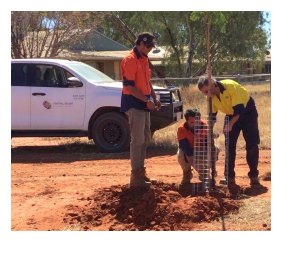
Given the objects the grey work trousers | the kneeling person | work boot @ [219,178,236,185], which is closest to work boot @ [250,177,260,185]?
work boot @ [219,178,236,185]

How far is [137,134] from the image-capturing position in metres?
6.29

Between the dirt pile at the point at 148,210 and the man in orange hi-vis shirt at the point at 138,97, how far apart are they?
334mm

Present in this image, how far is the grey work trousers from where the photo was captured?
6262mm

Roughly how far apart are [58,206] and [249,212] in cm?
213

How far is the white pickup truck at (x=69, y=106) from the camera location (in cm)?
1021

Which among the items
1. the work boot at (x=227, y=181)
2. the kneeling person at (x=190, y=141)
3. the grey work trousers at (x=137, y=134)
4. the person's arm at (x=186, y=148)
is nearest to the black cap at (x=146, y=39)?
the grey work trousers at (x=137, y=134)

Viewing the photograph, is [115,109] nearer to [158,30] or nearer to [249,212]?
[249,212]

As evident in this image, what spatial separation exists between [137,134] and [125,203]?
0.83m

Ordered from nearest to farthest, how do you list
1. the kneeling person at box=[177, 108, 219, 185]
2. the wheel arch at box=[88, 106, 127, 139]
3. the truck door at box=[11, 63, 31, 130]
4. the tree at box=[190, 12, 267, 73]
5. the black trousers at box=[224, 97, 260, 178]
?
the kneeling person at box=[177, 108, 219, 185] → the black trousers at box=[224, 97, 260, 178] → the wheel arch at box=[88, 106, 127, 139] → the truck door at box=[11, 63, 31, 130] → the tree at box=[190, 12, 267, 73]

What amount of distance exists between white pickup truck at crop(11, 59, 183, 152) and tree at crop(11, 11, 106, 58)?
8529 millimetres

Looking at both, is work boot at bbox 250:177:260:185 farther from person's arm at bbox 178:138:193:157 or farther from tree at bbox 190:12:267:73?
tree at bbox 190:12:267:73

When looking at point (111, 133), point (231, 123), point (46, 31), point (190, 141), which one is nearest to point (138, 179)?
point (190, 141)

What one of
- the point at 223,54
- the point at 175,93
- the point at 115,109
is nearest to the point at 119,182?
the point at 115,109

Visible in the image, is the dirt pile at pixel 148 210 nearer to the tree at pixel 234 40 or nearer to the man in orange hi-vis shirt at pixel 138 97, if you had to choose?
the man in orange hi-vis shirt at pixel 138 97
